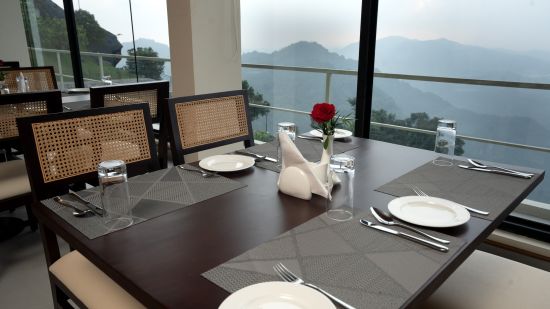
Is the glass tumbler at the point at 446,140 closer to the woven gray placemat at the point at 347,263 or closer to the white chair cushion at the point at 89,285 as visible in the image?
the woven gray placemat at the point at 347,263

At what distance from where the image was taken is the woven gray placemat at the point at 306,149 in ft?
5.04

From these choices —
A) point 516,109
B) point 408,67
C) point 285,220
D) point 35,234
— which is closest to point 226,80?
point 408,67

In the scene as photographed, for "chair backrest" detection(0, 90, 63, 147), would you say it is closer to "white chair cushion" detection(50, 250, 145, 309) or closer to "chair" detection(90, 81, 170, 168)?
"chair" detection(90, 81, 170, 168)

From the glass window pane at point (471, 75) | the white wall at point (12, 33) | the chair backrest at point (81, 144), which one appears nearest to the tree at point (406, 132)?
the glass window pane at point (471, 75)

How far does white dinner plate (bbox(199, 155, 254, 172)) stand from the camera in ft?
4.75

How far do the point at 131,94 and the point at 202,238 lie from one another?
1707 millimetres

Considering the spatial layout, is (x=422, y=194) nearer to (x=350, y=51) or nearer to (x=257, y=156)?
(x=257, y=156)

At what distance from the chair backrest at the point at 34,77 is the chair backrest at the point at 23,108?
1543 millimetres

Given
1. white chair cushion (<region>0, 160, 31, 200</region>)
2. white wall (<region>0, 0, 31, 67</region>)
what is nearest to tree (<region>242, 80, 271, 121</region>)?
white chair cushion (<region>0, 160, 31, 200</region>)

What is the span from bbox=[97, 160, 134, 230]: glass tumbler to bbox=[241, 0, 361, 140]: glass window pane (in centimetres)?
232

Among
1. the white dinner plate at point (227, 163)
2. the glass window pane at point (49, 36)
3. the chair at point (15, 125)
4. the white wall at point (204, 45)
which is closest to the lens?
the white dinner plate at point (227, 163)

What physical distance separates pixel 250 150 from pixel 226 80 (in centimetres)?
166

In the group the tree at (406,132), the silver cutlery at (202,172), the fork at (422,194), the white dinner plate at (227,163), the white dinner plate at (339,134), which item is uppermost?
the white dinner plate at (339,134)

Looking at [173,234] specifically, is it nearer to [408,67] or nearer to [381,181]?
[381,181]
